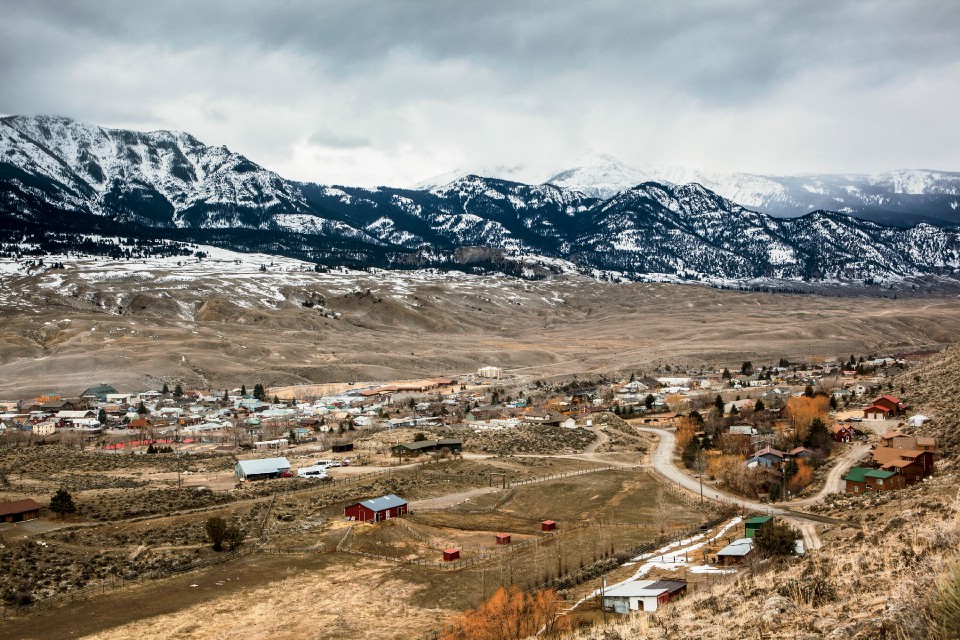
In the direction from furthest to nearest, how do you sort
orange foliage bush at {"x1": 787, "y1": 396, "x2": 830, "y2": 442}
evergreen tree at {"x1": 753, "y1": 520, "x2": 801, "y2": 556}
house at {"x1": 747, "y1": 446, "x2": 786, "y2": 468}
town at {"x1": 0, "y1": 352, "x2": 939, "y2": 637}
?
orange foliage bush at {"x1": 787, "y1": 396, "x2": 830, "y2": 442}, house at {"x1": 747, "y1": 446, "x2": 786, "y2": 468}, town at {"x1": 0, "y1": 352, "x2": 939, "y2": 637}, evergreen tree at {"x1": 753, "y1": 520, "x2": 801, "y2": 556}

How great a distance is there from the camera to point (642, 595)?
29.3 meters

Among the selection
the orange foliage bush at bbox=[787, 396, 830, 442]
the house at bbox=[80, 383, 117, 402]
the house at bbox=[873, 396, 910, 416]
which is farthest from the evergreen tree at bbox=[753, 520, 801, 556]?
the house at bbox=[80, 383, 117, 402]

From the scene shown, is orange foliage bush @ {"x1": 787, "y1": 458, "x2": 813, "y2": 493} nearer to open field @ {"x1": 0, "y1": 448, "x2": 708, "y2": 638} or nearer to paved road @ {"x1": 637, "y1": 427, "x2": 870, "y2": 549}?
paved road @ {"x1": 637, "y1": 427, "x2": 870, "y2": 549}

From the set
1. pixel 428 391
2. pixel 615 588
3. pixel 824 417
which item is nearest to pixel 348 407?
pixel 428 391

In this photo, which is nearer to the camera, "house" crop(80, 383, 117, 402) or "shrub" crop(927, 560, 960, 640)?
"shrub" crop(927, 560, 960, 640)

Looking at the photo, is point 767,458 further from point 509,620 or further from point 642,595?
point 509,620

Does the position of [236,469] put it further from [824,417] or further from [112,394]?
[112,394]

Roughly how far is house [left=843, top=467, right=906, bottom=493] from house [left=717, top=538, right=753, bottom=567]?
14597 millimetres

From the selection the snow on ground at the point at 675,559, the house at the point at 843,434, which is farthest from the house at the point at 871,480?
the house at the point at 843,434

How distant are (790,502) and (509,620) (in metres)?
26.6

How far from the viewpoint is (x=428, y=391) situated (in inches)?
4845

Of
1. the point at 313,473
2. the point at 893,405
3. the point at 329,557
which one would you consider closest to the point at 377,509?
the point at 329,557

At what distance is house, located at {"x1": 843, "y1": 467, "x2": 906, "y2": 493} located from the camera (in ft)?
151

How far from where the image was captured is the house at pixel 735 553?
114 ft
